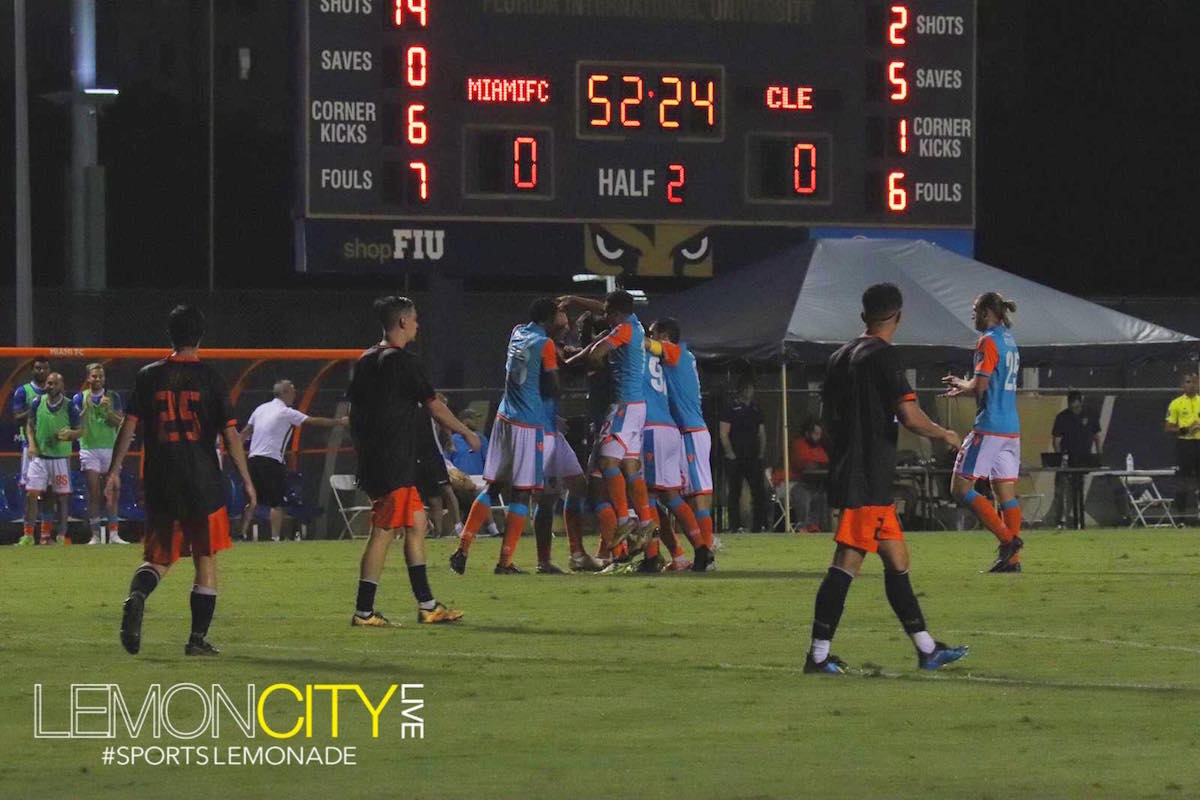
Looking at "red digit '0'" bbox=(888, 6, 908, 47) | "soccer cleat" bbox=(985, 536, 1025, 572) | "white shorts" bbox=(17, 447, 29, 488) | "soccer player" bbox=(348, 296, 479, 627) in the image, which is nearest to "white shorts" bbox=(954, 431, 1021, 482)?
"soccer cleat" bbox=(985, 536, 1025, 572)

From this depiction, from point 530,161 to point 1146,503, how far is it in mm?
9399

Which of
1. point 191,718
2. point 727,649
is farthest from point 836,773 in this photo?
point 727,649

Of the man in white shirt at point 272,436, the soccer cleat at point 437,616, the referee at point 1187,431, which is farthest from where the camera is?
the referee at point 1187,431

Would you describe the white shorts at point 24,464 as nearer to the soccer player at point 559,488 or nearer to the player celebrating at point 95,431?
the player celebrating at point 95,431

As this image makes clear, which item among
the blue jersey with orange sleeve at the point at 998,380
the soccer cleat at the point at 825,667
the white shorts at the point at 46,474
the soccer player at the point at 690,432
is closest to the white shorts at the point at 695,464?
the soccer player at the point at 690,432

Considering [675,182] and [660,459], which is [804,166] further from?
[660,459]

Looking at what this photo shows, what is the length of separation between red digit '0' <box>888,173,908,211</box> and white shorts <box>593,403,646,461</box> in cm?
1234

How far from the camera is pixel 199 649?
1306 cm

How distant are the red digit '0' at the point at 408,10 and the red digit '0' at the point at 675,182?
3501mm

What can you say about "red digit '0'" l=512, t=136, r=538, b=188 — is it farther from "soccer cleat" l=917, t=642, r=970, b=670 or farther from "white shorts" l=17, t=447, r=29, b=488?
"soccer cleat" l=917, t=642, r=970, b=670

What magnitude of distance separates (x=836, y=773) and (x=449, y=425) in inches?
250

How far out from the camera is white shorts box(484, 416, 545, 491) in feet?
63.4

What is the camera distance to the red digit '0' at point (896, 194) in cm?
3129

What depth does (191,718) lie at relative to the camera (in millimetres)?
10328
